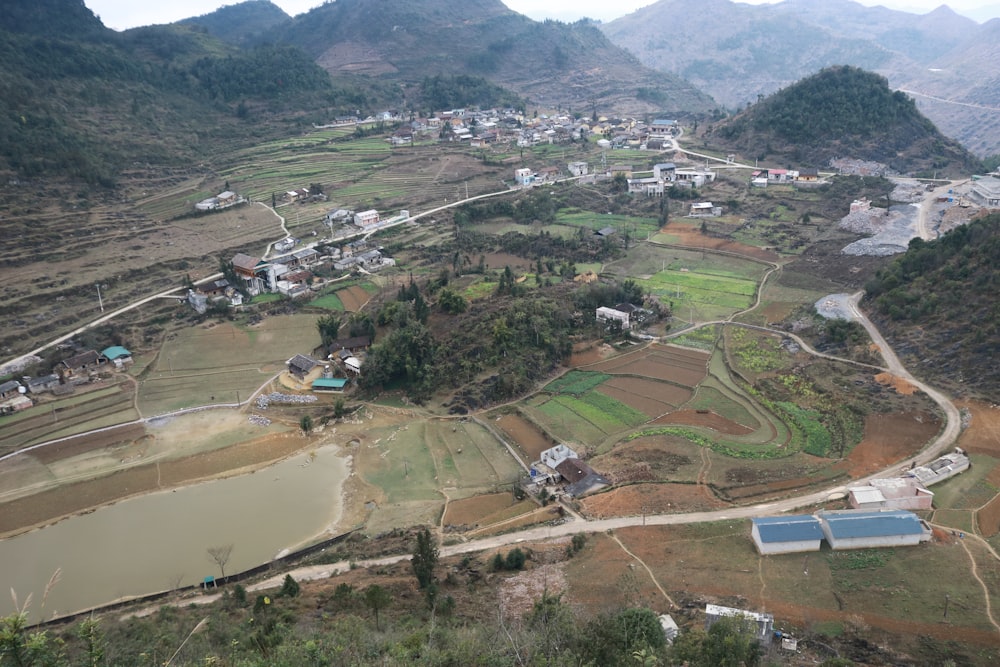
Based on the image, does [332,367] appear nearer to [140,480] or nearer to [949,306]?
[140,480]

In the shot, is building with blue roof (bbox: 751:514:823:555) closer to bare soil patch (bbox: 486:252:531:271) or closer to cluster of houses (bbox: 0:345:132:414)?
bare soil patch (bbox: 486:252:531:271)

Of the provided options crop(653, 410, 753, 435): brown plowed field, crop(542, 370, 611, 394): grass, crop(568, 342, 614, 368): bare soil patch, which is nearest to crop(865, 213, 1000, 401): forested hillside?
crop(653, 410, 753, 435): brown plowed field

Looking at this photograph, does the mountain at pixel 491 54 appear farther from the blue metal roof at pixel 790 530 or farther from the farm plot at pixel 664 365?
the blue metal roof at pixel 790 530

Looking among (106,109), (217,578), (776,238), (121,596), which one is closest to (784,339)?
(776,238)

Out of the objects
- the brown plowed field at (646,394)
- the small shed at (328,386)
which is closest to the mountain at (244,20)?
the small shed at (328,386)

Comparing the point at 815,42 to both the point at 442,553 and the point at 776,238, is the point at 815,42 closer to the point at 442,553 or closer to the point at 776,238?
the point at 776,238

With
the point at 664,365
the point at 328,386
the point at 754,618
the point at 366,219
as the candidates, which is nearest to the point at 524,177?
the point at 366,219
